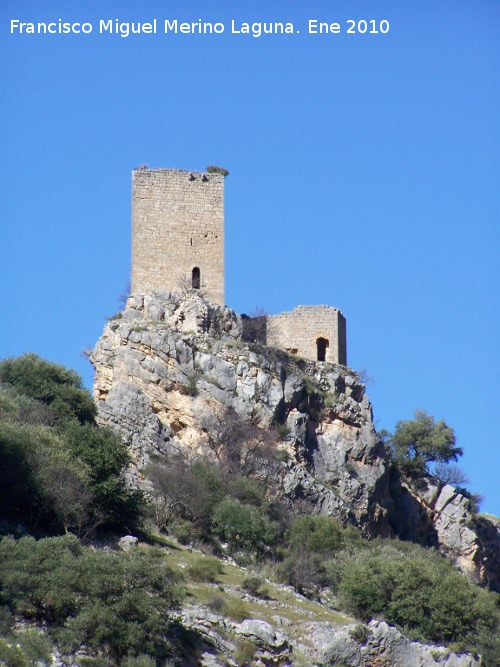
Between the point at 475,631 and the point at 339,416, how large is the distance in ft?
40.6

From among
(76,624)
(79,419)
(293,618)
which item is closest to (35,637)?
(76,624)

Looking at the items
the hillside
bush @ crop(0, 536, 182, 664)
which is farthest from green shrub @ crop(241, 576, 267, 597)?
bush @ crop(0, 536, 182, 664)

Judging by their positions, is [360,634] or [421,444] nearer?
[360,634]

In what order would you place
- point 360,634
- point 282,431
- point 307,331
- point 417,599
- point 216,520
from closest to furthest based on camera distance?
point 360,634
point 417,599
point 216,520
point 282,431
point 307,331

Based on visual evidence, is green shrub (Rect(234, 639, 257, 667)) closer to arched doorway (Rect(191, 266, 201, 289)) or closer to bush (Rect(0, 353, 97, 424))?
bush (Rect(0, 353, 97, 424))

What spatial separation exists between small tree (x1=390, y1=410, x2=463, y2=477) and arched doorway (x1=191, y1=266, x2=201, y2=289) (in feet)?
30.1

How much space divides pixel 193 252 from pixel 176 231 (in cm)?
85

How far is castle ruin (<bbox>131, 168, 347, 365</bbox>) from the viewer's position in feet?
167

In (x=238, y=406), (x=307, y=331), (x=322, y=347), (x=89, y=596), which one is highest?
(x=307, y=331)

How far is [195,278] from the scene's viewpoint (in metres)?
51.2

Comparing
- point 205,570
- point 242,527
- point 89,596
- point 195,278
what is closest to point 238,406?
point 195,278

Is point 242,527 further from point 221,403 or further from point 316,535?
point 221,403

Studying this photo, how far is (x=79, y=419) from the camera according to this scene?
4591 centimetres

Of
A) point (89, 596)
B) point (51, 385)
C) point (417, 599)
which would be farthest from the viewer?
point (51, 385)
